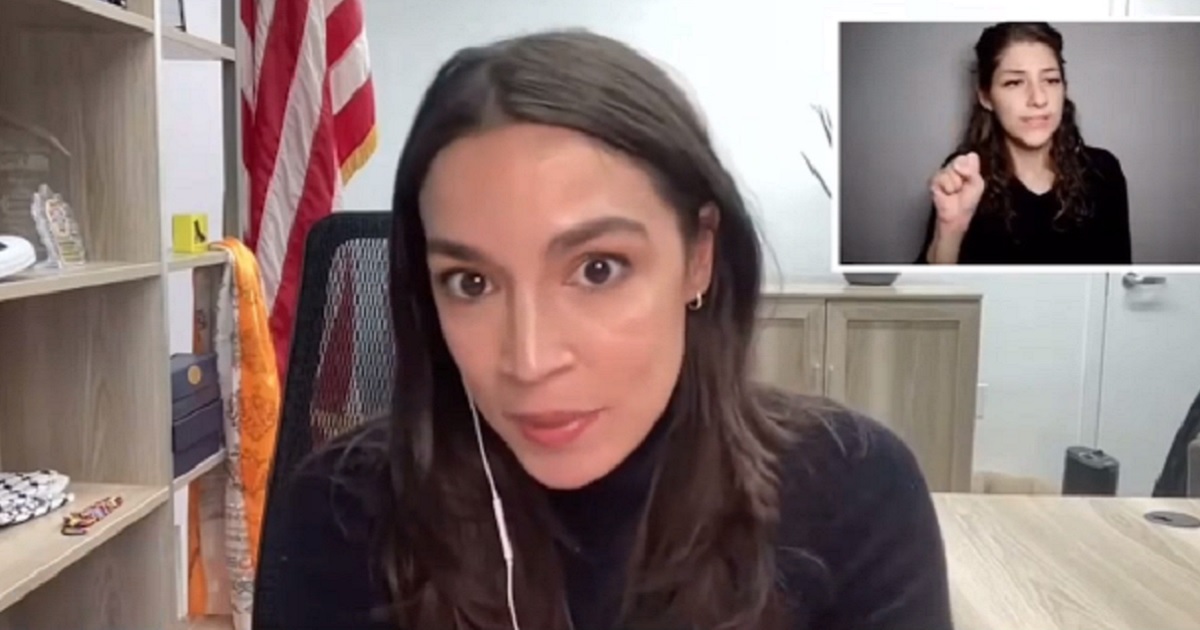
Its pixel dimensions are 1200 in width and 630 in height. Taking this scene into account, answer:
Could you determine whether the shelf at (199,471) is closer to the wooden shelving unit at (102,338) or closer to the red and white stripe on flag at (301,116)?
the wooden shelving unit at (102,338)

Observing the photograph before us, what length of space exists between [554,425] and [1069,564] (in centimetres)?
71

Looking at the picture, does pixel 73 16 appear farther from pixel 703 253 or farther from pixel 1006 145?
pixel 1006 145

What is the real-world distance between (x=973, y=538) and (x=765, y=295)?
63cm

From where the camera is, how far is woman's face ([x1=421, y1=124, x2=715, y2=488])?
0.52 metres

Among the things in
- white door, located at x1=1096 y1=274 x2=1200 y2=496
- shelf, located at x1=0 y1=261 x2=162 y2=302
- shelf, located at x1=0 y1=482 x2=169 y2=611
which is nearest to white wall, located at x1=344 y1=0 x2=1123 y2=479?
white door, located at x1=1096 y1=274 x2=1200 y2=496

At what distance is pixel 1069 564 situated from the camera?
40.5 inches

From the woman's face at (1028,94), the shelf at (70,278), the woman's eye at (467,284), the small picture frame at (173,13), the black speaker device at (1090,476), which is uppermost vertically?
the small picture frame at (173,13)

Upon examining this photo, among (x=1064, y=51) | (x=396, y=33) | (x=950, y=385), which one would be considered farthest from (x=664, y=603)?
(x=396, y=33)

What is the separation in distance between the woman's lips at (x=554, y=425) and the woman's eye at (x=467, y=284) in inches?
2.8

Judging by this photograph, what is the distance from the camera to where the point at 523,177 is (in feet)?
1.70

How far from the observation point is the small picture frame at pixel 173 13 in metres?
1.48

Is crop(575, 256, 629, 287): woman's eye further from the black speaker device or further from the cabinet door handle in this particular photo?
the cabinet door handle

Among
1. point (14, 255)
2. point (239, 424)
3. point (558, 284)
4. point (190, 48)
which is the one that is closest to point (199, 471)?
point (239, 424)

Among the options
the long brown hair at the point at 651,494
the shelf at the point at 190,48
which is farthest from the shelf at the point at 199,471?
the long brown hair at the point at 651,494
